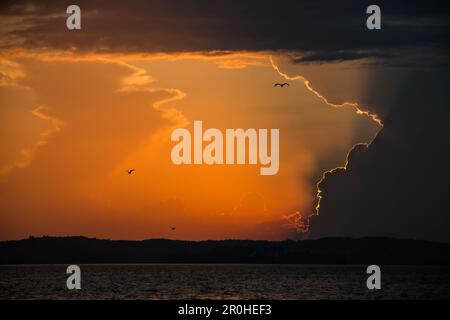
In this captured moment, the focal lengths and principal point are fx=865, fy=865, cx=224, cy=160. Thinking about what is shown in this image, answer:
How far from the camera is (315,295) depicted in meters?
75.9

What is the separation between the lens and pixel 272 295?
7375 cm
